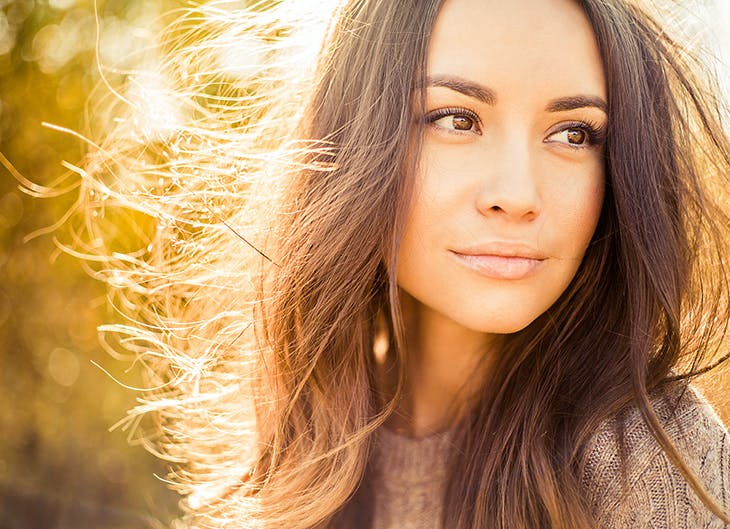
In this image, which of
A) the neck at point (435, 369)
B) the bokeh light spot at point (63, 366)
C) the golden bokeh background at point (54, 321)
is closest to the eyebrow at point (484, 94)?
the neck at point (435, 369)

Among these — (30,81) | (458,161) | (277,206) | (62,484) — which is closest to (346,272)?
(277,206)

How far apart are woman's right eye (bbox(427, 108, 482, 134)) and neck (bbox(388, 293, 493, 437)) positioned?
55 centimetres

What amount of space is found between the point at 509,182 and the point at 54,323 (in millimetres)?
3018

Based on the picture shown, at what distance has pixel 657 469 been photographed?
1.81m

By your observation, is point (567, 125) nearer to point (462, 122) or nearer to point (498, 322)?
point (462, 122)

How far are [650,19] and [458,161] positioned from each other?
0.63m

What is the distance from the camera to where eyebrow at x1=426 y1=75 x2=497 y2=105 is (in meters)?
1.76

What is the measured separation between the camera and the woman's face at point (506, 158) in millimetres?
1757

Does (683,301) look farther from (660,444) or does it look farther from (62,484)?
(62,484)

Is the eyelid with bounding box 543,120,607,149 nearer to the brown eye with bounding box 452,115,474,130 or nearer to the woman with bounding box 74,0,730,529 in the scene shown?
the woman with bounding box 74,0,730,529

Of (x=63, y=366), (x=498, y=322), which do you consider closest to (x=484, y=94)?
(x=498, y=322)

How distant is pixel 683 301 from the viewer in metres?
2.02

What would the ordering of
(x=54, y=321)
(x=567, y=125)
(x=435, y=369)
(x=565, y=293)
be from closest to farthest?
(x=567, y=125) < (x=565, y=293) < (x=435, y=369) < (x=54, y=321)

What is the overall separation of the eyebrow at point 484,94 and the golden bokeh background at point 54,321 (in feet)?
7.19
